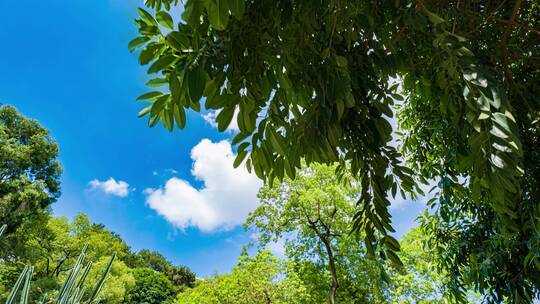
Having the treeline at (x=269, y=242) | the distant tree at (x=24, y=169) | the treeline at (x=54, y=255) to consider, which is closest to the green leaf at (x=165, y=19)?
the treeline at (x=54, y=255)

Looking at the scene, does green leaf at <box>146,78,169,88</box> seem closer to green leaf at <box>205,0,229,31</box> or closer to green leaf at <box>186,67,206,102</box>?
green leaf at <box>186,67,206,102</box>

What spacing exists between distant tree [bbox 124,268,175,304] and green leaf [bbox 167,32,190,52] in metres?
22.4

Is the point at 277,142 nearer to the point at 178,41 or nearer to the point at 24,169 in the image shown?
the point at 178,41

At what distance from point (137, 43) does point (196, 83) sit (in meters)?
0.27

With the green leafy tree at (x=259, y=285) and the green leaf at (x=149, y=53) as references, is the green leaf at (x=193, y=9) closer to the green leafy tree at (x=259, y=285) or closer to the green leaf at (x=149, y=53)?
the green leaf at (x=149, y=53)

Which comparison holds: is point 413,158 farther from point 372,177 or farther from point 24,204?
point 24,204

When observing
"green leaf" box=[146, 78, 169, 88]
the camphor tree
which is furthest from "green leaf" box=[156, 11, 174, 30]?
"green leaf" box=[146, 78, 169, 88]

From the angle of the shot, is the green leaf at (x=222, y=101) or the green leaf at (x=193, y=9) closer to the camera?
the green leaf at (x=193, y=9)

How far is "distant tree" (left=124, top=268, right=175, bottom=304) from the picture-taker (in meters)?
21.3

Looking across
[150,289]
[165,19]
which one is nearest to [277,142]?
[165,19]

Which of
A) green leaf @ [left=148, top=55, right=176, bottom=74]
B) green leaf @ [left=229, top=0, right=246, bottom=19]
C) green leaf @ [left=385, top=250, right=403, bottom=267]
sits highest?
green leaf @ [left=148, top=55, right=176, bottom=74]

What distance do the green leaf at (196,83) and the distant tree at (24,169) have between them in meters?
11.7

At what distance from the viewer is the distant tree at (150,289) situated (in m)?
21.3

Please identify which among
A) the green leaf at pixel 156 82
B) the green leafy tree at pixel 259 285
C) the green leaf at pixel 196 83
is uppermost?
the green leafy tree at pixel 259 285
